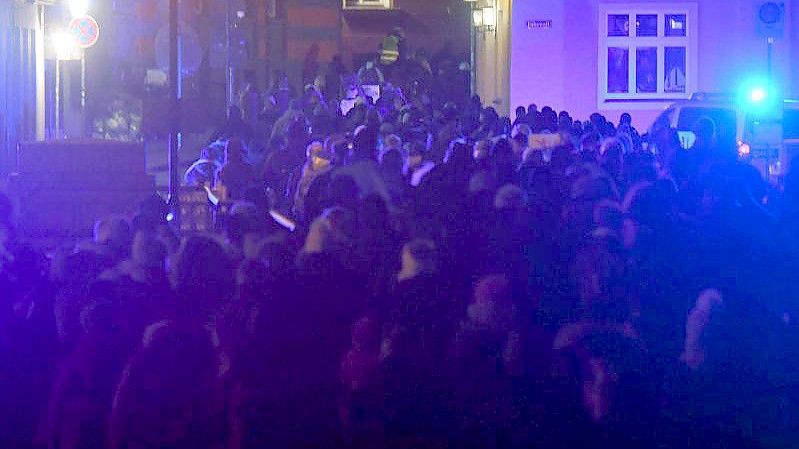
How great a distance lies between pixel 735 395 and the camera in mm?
7387

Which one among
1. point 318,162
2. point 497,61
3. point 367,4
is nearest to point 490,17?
point 497,61

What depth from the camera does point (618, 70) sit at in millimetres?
28734

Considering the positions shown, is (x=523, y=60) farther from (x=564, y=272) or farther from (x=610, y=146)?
(x=564, y=272)

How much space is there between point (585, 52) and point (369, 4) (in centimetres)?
2145

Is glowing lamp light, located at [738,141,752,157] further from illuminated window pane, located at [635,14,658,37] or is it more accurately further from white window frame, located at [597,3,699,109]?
illuminated window pane, located at [635,14,658,37]

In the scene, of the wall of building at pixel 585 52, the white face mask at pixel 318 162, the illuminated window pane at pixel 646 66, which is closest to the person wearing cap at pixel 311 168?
the white face mask at pixel 318 162

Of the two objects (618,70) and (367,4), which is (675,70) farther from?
(367,4)

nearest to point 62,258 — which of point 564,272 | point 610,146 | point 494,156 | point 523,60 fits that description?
point 564,272

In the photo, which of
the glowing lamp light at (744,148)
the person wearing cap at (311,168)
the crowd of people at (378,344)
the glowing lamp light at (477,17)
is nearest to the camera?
the crowd of people at (378,344)

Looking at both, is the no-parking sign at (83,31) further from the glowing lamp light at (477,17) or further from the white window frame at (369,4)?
the white window frame at (369,4)

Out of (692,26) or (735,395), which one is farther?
(692,26)

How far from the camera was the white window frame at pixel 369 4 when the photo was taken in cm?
4884

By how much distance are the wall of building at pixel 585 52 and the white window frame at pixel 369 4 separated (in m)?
20.9

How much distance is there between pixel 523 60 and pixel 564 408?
21.8 metres
